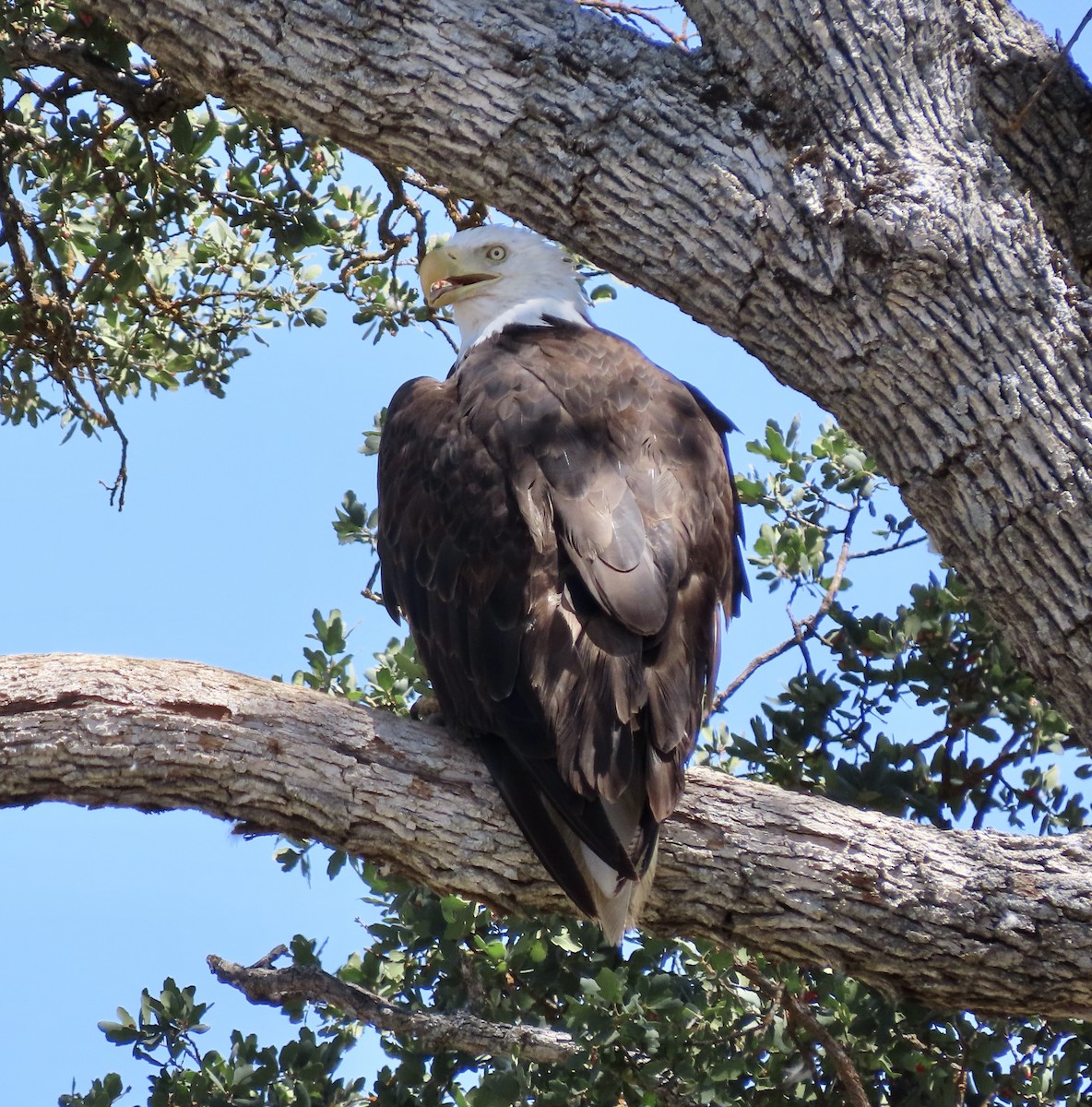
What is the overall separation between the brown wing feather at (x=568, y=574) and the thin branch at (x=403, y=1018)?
0.44 metres

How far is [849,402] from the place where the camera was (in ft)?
10.5

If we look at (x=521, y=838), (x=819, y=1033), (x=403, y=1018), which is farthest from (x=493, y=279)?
(x=819, y=1033)

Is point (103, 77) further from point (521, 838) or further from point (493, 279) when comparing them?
point (521, 838)

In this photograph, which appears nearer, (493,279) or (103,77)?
(103,77)

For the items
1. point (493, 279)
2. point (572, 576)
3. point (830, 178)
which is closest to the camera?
point (830, 178)

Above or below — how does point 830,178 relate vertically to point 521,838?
above

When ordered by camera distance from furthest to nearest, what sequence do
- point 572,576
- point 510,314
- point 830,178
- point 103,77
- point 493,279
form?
1. point 493,279
2. point 510,314
3. point 103,77
4. point 572,576
5. point 830,178

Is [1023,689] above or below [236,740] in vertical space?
above

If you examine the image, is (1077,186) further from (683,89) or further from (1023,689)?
(1023,689)

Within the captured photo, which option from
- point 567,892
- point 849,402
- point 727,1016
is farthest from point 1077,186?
point 727,1016

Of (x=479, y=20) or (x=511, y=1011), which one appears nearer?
(x=479, y=20)

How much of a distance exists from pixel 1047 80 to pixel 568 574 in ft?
5.35

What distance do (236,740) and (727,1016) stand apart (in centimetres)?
158

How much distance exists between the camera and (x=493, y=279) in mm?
4801
